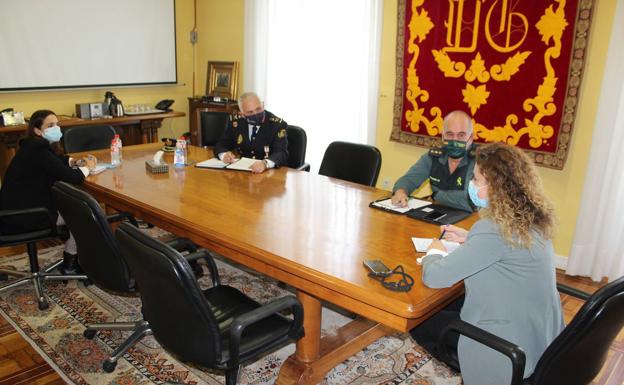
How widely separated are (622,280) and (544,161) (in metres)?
2.34

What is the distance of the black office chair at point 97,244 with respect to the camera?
2062 millimetres

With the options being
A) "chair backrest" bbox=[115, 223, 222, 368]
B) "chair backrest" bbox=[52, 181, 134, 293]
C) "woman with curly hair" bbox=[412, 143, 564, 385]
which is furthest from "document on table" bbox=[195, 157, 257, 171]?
"woman with curly hair" bbox=[412, 143, 564, 385]

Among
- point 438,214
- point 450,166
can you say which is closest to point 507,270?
point 438,214

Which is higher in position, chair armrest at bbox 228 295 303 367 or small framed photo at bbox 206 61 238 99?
small framed photo at bbox 206 61 238 99

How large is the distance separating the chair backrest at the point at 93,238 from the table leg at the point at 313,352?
774mm

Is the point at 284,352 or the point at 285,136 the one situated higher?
the point at 285,136

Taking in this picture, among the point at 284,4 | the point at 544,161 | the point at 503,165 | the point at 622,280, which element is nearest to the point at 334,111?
the point at 284,4

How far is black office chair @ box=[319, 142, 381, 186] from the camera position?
10.6 ft

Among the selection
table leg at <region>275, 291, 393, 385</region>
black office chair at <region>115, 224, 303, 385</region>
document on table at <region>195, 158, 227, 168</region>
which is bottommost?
table leg at <region>275, 291, 393, 385</region>

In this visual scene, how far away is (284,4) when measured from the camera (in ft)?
16.6

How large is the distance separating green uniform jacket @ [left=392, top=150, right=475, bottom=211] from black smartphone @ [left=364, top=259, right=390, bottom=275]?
35.4 inches

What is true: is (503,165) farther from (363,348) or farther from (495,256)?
(363,348)

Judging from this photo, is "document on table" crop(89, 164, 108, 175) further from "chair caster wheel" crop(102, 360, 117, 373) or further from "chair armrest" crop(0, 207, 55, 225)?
"chair caster wheel" crop(102, 360, 117, 373)

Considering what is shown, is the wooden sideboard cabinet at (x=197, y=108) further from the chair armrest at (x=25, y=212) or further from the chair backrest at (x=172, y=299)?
the chair backrest at (x=172, y=299)
